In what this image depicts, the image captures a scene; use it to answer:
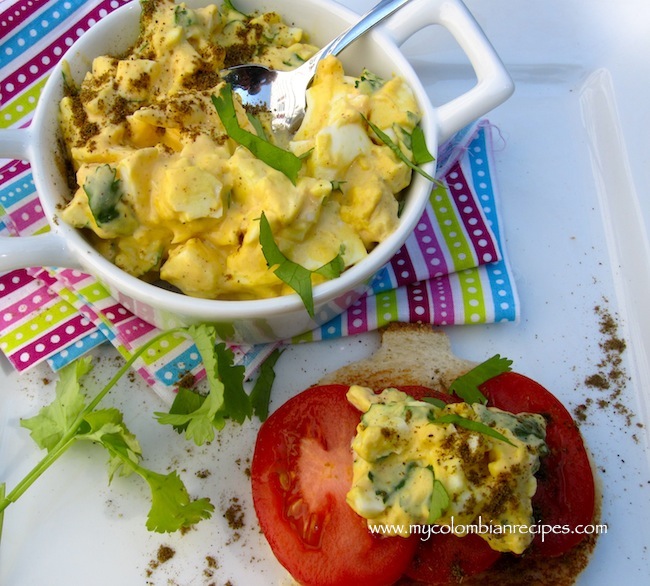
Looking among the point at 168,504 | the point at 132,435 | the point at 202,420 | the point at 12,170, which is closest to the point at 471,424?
the point at 202,420

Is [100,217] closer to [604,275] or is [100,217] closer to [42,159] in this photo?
[42,159]

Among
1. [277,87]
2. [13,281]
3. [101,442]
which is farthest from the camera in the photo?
[13,281]

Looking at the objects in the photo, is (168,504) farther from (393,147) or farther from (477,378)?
(393,147)

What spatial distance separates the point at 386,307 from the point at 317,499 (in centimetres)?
62

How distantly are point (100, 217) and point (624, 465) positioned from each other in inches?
59.5

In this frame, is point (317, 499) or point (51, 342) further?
point (51, 342)

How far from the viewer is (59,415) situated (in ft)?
5.86

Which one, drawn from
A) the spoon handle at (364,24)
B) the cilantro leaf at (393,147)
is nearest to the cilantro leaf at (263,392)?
the cilantro leaf at (393,147)

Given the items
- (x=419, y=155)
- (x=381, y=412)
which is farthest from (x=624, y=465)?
(x=419, y=155)

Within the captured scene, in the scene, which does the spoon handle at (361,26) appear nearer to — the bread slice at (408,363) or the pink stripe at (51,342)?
the bread slice at (408,363)

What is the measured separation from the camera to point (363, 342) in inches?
81.2

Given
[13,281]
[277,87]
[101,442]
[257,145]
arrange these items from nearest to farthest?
[257,145] → [101,442] → [277,87] → [13,281]

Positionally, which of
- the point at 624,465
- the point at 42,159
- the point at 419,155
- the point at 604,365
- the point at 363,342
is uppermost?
the point at 42,159

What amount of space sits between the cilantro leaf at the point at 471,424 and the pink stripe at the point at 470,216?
0.63m
